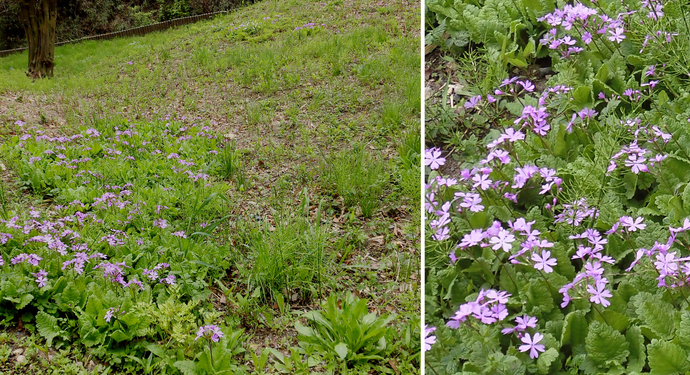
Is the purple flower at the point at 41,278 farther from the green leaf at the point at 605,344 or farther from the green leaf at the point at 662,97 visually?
the green leaf at the point at 662,97

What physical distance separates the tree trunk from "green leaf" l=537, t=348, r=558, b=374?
36.3 feet

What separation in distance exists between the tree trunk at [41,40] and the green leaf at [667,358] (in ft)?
37.0

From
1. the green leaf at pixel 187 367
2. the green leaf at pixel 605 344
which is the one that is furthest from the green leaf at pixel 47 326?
the green leaf at pixel 605 344

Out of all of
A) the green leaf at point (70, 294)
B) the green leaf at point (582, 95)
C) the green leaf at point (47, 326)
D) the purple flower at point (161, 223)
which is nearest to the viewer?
the green leaf at point (582, 95)

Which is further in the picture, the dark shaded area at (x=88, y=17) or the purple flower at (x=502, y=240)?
the dark shaded area at (x=88, y=17)

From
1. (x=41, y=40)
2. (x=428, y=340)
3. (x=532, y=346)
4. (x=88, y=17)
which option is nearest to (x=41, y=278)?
(x=428, y=340)

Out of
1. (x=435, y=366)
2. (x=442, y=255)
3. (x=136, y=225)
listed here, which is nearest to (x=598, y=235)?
(x=442, y=255)

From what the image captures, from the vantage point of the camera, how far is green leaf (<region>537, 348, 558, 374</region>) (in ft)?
4.91

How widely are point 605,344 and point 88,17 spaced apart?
19.0 meters

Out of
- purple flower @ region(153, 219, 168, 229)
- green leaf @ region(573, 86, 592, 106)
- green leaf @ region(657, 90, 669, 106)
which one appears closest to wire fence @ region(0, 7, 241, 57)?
purple flower @ region(153, 219, 168, 229)

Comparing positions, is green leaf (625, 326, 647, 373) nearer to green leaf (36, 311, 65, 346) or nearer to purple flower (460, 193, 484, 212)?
purple flower (460, 193, 484, 212)

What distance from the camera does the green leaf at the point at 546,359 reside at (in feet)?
4.91

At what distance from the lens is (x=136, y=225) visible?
11.4 feet

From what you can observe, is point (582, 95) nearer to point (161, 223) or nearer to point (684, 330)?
point (684, 330)
